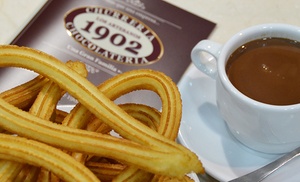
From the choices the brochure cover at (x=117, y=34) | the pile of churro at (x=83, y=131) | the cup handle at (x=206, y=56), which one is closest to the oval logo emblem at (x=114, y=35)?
the brochure cover at (x=117, y=34)

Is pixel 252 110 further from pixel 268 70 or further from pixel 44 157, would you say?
pixel 44 157

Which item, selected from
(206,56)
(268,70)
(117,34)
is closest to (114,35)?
(117,34)

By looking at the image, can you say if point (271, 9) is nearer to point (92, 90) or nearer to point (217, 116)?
point (217, 116)

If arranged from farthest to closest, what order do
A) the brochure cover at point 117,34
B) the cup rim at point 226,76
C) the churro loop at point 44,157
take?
the brochure cover at point 117,34 → the cup rim at point 226,76 → the churro loop at point 44,157

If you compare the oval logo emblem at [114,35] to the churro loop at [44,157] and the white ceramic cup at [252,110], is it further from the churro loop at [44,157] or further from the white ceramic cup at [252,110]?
the churro loop at [44,157]

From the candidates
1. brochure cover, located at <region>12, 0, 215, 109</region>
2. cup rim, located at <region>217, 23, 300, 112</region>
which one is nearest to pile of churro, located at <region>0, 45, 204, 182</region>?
cup rim, located at <region>217, 23, 300, 112</region>

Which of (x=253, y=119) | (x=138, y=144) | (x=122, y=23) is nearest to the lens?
(x=138, y=144)

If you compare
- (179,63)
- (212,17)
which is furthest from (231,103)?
(212,17)
